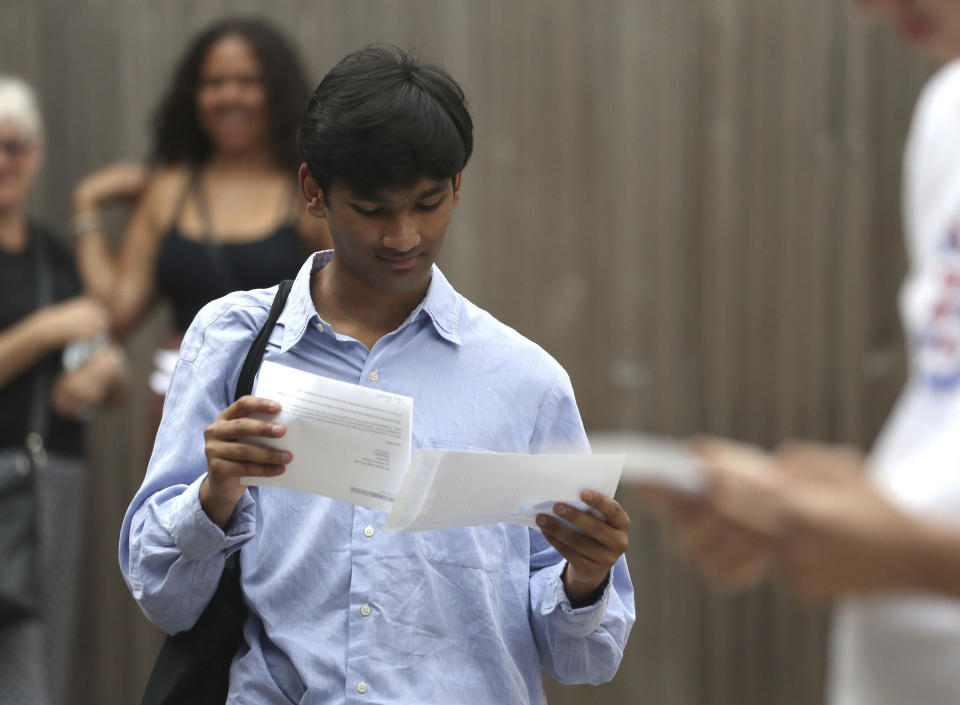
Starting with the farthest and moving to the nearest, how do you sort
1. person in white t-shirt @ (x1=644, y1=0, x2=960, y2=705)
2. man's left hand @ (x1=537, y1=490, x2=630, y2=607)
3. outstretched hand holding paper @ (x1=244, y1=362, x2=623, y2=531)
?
man's left hand @ (x1=537, y1=490, x2=630, y2=607)
outstretched hand holding paper @ (x1=244, y1=362, x2=623, y2=531)
person in white t-shirt @ (x1=644, y1=0, x2=960, y2=705)

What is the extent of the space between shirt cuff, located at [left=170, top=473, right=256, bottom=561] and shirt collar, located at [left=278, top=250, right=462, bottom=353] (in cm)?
27

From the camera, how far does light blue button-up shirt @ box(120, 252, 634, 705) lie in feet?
6.46

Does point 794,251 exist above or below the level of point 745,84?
below

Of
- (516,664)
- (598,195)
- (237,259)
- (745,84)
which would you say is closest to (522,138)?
(598,195)

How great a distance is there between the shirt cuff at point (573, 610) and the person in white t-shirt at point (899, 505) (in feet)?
2.25

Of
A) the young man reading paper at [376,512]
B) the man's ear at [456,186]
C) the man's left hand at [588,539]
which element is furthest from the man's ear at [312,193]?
the man's left hand at [588,539]

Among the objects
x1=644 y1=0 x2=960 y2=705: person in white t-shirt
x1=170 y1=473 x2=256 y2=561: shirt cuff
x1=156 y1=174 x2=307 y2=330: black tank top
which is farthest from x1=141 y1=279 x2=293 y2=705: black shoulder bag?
x1=156 y1=174 x2=307 y2=330: black tank top

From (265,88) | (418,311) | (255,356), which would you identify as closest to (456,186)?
(418,311)

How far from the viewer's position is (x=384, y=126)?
2.01 meters

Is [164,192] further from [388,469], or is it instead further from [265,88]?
[388,469]

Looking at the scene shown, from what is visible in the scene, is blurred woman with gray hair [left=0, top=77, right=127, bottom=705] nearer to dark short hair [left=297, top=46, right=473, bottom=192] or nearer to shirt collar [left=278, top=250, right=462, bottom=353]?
shirt collar [left=278, top=250, right=462, bottom=353]

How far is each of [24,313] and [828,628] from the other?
260 cm

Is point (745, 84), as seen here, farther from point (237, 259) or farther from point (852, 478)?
point (852, 478)

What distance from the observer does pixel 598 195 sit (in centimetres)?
417
